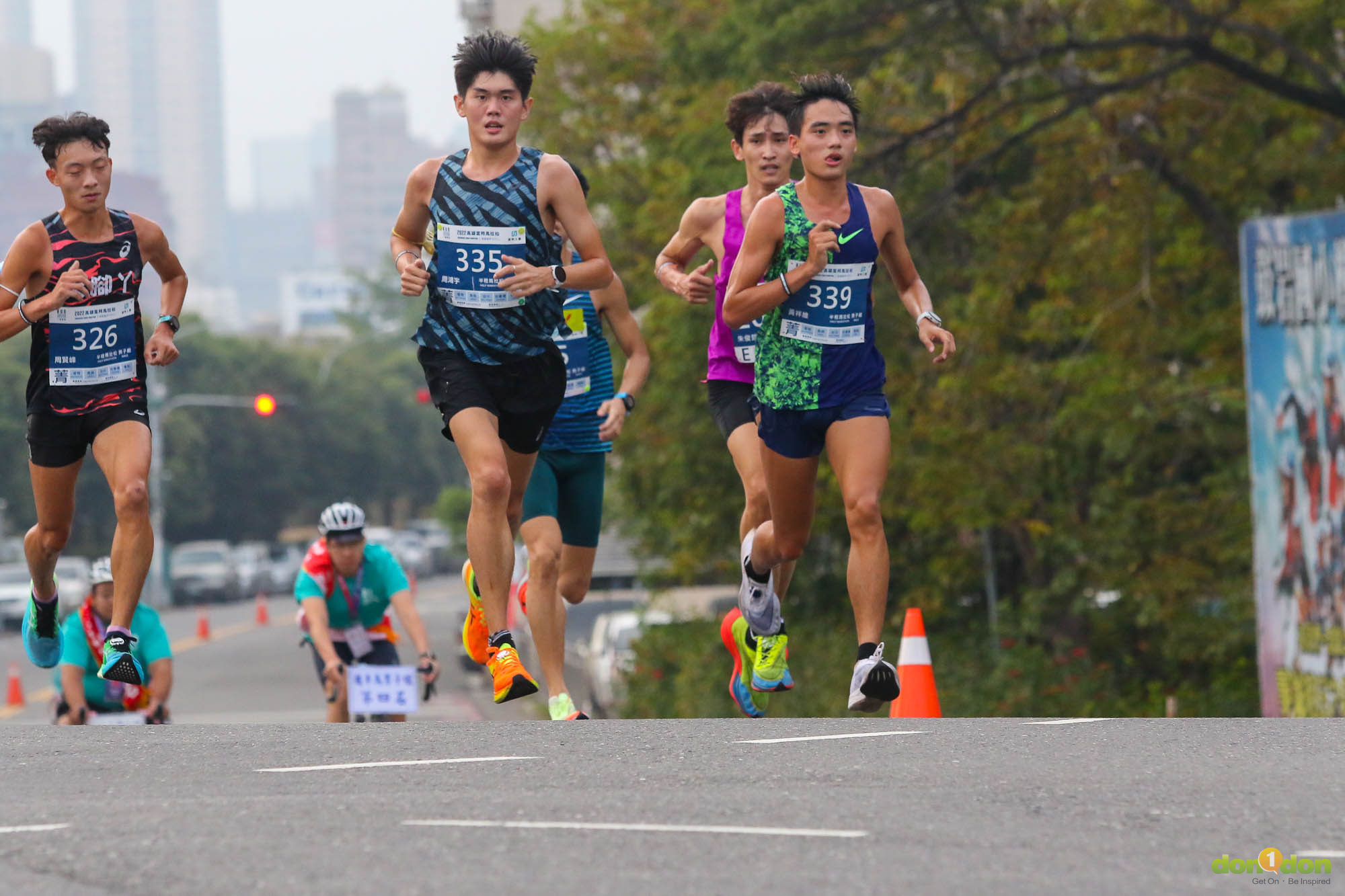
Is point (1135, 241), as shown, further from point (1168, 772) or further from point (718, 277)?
point (1168, 772)

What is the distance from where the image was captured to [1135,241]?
71.1ft

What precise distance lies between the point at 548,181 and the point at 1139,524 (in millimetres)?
15599

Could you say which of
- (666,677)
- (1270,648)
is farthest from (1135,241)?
(666,677)

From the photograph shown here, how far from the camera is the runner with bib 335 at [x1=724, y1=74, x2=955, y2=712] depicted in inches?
318

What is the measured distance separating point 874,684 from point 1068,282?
49.6 ft

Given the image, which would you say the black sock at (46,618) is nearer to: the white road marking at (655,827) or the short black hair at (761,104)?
the short black hair at (761,104)

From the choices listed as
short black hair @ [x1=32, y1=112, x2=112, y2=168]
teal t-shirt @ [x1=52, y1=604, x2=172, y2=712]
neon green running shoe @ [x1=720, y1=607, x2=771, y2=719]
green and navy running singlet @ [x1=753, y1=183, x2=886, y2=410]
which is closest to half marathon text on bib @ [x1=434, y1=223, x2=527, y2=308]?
green and navy running singlet @ [x1=753, y1=183, x2=886, y2=410]

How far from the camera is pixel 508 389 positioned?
8.30 meters

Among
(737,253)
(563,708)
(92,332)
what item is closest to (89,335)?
(92,332)

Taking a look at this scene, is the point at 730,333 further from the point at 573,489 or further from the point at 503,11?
the point at 503,11

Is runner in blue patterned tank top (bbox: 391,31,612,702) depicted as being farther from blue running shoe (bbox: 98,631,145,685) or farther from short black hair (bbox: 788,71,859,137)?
blue running shoe (bbox: 98,631,145,685)

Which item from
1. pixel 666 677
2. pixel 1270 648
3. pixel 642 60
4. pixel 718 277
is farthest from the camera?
pixel 642 60

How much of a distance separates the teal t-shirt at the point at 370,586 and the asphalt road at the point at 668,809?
494 cm

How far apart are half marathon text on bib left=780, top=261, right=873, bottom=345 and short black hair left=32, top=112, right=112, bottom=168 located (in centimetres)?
269
